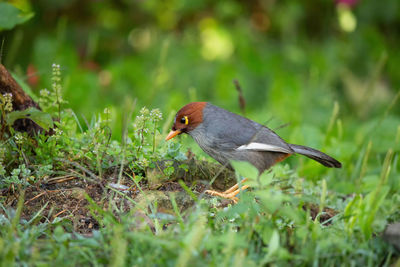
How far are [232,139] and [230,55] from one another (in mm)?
4499

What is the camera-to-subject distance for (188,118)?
3961mm

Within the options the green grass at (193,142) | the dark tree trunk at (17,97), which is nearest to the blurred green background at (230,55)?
the green grass at (193,142)

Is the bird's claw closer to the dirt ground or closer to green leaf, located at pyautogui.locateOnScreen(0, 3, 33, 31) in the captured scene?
the dirt ground

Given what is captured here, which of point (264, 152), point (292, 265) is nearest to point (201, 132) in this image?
point (264, 152)

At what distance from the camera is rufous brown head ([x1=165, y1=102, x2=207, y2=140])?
13.0 ft

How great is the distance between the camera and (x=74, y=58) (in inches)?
264

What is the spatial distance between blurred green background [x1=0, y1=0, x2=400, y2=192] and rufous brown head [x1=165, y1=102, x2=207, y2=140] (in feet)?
4.96

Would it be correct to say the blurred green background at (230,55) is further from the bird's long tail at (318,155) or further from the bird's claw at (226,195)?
the bird's claw at (226,195)

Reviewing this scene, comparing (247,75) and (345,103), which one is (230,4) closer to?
(247,75)

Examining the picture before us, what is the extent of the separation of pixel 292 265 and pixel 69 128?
1815 millimetres

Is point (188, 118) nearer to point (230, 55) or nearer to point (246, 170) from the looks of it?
point (246, 170)

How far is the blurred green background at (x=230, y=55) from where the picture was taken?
6.26 m

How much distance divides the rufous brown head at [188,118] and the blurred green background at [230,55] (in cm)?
151

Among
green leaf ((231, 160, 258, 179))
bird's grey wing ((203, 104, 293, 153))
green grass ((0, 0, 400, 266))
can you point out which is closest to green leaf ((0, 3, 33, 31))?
green grass ((0, 0, 400, 266))
